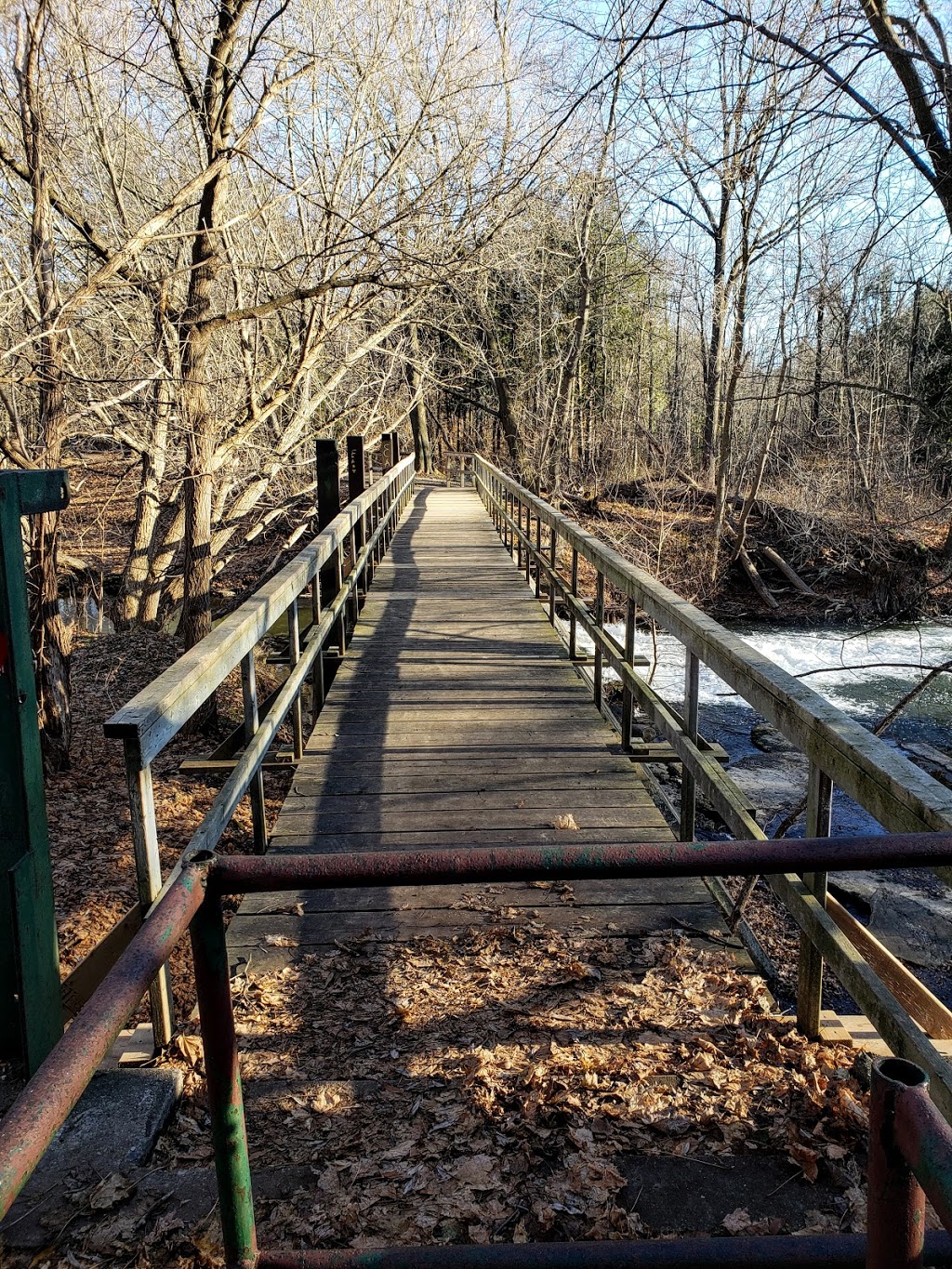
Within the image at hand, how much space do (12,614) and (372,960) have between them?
178 cm

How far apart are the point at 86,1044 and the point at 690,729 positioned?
3.25 meters

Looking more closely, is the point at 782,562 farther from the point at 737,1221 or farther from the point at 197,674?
the point at 737,1221

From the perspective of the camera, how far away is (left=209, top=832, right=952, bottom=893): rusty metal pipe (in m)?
1.42

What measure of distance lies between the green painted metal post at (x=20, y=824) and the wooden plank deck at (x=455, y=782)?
1.10 meters

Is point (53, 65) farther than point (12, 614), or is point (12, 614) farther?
point (53, 65)

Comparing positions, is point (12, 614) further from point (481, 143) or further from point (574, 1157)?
point (481, 143)

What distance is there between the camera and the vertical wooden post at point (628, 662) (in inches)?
206

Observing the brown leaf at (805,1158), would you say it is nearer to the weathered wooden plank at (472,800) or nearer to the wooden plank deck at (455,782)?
the wooden plank deck at (455,782)

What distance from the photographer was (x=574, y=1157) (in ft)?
7.59

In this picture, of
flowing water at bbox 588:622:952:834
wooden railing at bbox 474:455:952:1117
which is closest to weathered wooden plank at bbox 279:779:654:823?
wooden railing at bbox 474:455:952:1117

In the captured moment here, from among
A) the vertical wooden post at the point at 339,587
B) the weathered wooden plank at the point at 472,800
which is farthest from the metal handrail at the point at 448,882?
the vertical wooden post at the point at 339,587

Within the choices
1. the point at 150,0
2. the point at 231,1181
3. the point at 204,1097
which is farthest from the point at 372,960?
the point at 150,0

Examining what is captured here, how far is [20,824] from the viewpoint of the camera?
7.71 ft

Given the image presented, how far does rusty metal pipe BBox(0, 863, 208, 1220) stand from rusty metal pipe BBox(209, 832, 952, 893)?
3.8 inches
